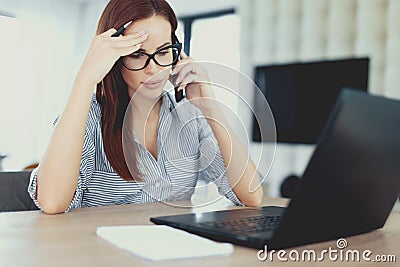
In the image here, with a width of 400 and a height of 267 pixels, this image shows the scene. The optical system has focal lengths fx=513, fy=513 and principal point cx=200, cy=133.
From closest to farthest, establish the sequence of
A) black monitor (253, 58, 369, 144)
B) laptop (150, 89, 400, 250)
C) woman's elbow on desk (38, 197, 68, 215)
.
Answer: laptop (150, 89, 400, 250), woman's elbow on desk (38, 197, 68, 215), black monitor (253, 58, 369, 144)

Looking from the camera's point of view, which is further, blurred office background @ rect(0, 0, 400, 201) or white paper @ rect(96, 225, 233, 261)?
blurred office background @ rect(0, 0, 400, 201)

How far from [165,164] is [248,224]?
0.45 metres

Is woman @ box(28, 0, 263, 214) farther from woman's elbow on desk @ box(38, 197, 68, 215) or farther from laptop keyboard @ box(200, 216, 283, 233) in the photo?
laptop keyboard @ box(200, 216, 283, 233)

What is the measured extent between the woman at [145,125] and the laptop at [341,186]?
1.19 ft

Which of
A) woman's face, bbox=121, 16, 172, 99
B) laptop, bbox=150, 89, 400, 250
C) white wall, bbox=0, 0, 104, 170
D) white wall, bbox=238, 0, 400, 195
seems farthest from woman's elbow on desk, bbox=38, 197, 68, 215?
white wall, bbox=0, 0, 104, 170

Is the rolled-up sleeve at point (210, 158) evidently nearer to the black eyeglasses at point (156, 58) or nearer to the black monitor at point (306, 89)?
the black eyeglasses at point (156, 58)

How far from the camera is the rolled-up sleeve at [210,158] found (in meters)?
1.29

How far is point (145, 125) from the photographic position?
130 centimetres

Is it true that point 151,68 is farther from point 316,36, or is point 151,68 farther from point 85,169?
point 316,36

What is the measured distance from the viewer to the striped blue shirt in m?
1.20

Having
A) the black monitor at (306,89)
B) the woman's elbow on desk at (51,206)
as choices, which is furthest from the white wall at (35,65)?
the woman's elbow on desk at (51,206)

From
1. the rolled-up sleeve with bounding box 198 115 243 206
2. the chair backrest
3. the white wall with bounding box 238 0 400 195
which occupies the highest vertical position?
the white wall with bounding box 238 0 400 195

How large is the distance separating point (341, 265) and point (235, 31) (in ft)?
11.7

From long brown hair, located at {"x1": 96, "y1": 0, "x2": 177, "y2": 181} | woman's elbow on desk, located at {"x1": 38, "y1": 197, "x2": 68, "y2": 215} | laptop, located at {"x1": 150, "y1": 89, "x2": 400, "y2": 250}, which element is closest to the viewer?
laptop, located at {"x1": 150, "y1": 89, "x2": 400, "y2": 250}
